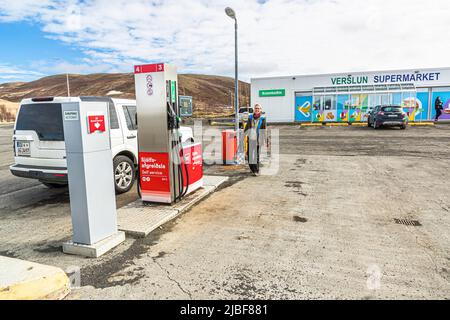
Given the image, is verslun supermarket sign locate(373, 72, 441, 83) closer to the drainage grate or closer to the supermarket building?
the supermarket building

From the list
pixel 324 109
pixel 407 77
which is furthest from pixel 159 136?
pixel 407 77

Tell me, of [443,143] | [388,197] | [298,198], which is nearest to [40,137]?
[298,198]

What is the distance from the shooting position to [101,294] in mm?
3287

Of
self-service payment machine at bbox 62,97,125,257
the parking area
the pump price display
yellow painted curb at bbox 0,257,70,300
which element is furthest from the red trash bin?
yellow painted curb at bbox 0,257,70,300

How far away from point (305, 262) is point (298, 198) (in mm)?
2830

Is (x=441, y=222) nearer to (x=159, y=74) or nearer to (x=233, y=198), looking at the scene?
(x=233, y=198)

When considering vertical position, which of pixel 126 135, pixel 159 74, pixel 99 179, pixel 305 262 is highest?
pixel 159 74

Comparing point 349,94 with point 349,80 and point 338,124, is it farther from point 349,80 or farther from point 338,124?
point 338,124

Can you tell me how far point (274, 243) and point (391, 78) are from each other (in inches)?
1218

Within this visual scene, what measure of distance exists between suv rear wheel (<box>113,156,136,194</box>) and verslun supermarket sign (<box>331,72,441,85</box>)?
92.8ft

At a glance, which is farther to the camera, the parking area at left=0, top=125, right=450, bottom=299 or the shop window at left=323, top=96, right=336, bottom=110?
the shop window at left=323, top=96, right=336, bottom=110

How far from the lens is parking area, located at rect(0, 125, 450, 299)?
3.38m

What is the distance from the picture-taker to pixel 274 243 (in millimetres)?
4465

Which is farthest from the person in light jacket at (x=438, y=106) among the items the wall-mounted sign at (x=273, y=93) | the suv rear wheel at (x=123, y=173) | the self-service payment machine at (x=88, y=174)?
the self-service payment machine at (x=88, y=174)
